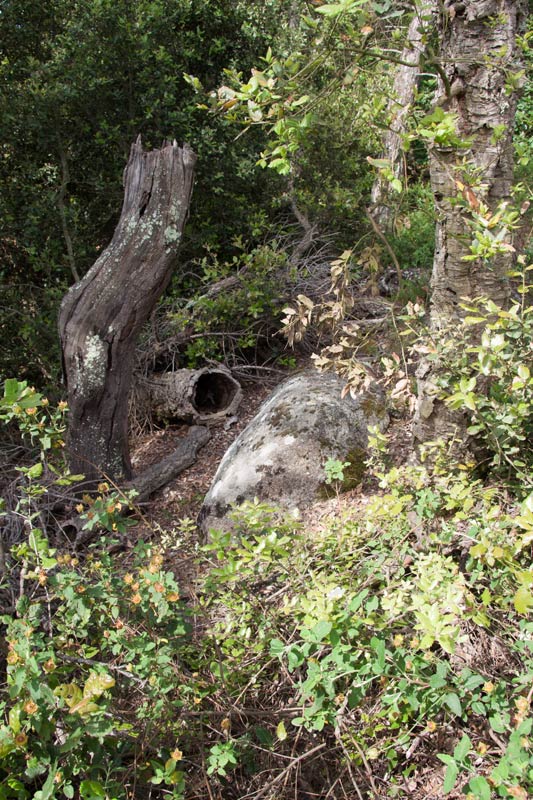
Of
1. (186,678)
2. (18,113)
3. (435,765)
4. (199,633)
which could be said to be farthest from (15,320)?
(435,765)

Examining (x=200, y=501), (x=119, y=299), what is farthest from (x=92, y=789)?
(x=119, y=299)

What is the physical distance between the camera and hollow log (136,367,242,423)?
17.4ft

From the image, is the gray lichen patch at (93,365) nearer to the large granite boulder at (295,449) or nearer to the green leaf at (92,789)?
the large granite boulder at (295,449)

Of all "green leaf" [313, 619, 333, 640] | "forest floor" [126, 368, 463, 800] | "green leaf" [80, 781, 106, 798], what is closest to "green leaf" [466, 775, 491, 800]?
"green leaf" [313, 619, 333, 640]

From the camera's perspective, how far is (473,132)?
2.59 m

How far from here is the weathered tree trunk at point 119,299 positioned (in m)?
4.13

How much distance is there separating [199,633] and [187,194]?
2.95 m

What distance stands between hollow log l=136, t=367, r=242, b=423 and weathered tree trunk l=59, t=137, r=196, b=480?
974mm

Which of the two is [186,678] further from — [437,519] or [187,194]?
[187,194]

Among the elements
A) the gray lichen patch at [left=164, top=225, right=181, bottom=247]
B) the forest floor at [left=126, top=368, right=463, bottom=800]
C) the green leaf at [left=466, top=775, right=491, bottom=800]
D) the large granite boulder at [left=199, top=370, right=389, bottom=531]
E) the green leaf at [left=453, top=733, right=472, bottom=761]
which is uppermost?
the gray lichen patch at [left=164, top=225, right=181, bottom=247]

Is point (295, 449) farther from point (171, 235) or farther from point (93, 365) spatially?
point (171, 235)

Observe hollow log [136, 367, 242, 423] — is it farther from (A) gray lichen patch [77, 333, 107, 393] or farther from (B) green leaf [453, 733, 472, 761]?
(B) green leaf [453, 733, 472, 761]

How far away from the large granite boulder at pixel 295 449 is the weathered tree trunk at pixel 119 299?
35.9 inches

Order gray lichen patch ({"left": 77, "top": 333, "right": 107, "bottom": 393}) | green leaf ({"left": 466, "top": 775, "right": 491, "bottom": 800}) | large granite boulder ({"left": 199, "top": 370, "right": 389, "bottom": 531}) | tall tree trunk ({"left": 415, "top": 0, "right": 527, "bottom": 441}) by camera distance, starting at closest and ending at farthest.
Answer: green leaf ({"left": 466, "top": 775, "right": 491, "bottom": 800})
tall tree trunk ({"left": 415, "top": 0, "right": 527, "bottom": 441})
large granite boulder ({"left": 199, "top": 370, "right": 389, "bottom": 531})
gray lichen patch ({"left": 77, "top": 333, "right": 107, "bottom": 393})
